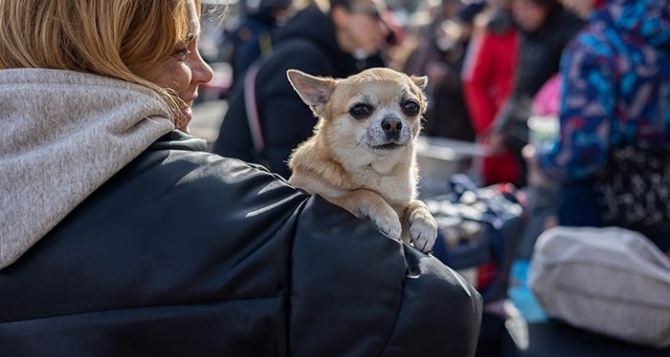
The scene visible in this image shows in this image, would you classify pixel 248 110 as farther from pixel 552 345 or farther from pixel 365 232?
pixel 365 232

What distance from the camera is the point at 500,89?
5.98 meters

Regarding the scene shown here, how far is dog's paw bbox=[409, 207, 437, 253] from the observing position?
67.2 inches

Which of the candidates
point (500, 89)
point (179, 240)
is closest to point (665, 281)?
point (179, 240)

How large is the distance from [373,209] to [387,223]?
0.05 metres

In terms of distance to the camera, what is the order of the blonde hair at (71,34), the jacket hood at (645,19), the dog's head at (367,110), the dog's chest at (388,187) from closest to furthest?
the blonde hair at (71,34), the dog's chest at (388,187), the dog's head at (367,110), the jacket hood at (645,19)

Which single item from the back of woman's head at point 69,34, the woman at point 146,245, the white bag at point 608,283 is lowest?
the white bag at point 608,283

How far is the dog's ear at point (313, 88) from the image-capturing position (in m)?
2.25

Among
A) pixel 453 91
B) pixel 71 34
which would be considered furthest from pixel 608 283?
pixel 453 91

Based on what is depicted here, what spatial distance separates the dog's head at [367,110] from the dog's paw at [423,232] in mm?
307

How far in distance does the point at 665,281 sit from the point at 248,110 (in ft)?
6.28

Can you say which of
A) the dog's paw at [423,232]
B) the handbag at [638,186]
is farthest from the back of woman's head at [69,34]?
the handbag at [638,186]

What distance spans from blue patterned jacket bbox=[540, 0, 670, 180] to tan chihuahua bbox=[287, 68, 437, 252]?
1133 millimetres

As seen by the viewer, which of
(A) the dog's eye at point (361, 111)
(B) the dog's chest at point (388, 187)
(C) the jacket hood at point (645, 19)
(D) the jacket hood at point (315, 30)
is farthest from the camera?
(D) the jacket hood at point (315, 30)

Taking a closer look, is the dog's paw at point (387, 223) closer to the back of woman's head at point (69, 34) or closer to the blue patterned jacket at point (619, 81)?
the back of woman's head at point (69, 34)
